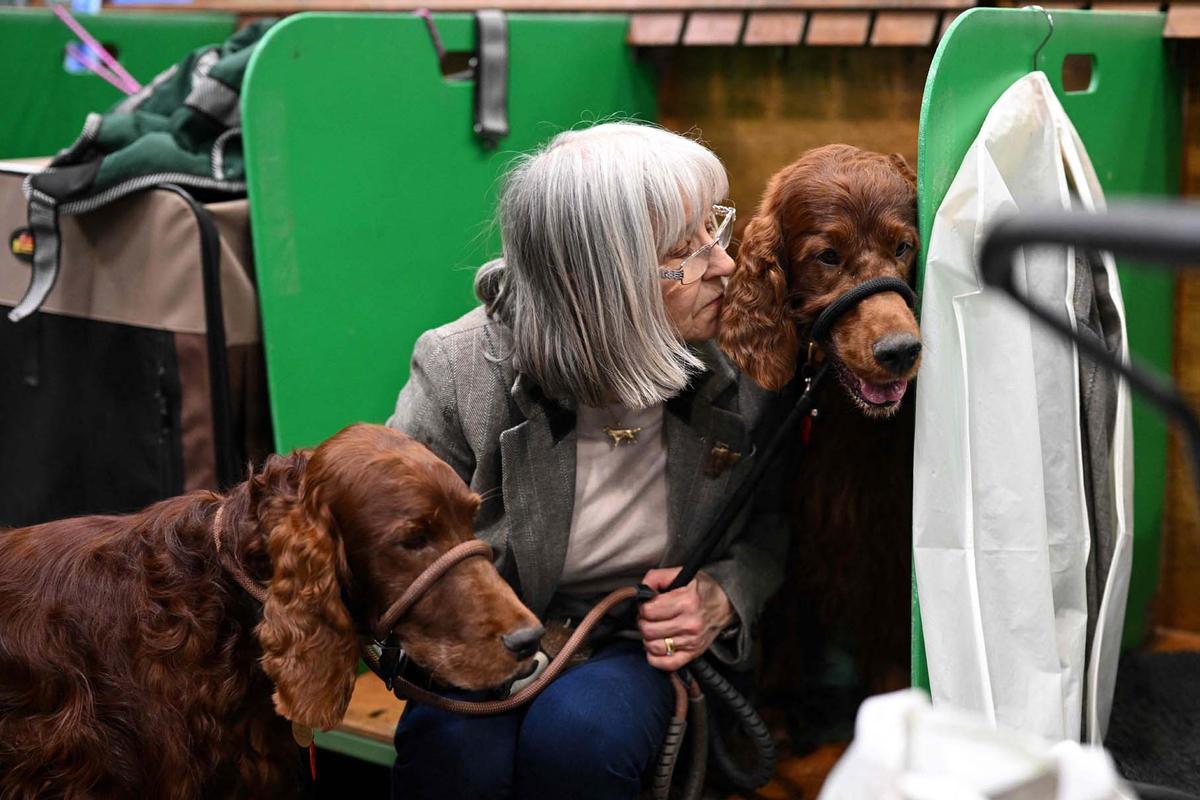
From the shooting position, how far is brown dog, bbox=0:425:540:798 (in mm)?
1252

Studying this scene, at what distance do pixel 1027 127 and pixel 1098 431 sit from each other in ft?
1.25

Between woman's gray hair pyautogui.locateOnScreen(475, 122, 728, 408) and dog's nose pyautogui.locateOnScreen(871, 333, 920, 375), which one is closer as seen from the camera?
dog's nose pyautogui.locateOnScreen(871, 333, 920, 375)

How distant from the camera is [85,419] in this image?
2.09 m

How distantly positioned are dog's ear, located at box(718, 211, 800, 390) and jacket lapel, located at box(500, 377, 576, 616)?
0.83 feet

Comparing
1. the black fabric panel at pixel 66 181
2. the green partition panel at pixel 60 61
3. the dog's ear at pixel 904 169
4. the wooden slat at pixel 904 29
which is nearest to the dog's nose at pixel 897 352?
the dog's ear at pixel 904 169

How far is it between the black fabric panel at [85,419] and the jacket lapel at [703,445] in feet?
2.78

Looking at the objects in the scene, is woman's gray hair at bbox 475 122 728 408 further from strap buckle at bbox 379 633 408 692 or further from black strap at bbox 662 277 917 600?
strap buckle at bbox 379 633 408 692

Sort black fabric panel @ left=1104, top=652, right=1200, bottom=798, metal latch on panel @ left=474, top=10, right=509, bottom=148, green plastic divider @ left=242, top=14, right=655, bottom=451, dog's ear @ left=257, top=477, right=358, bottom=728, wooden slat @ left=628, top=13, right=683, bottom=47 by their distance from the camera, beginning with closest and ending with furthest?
1. dog's ear @ left=257, top=477, right=358, bottom=728
2. black fabric panel @ left=1104, top=652, right=1200, bottom=798
3. green plastic divider @ left=242, top=14, right=655, bottom=451
4. metal latch on panel @ left=474, top=10, right=509, bottom=148
5. wooden slat @ left=628, top=13, right=683, bottom=47

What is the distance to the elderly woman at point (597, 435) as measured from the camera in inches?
58.4

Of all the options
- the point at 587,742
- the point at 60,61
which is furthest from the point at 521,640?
the point at 60,61

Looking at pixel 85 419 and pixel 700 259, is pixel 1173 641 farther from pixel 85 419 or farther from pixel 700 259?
pixel 85 419

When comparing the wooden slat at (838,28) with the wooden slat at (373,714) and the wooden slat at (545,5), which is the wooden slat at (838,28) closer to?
the wooden slat at (545,5)

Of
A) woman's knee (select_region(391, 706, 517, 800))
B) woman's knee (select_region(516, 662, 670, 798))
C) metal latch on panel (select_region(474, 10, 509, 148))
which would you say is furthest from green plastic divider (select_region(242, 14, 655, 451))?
woman's knee (select_region(516, 662, 670, 798))

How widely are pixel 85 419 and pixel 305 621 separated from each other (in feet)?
3.45
